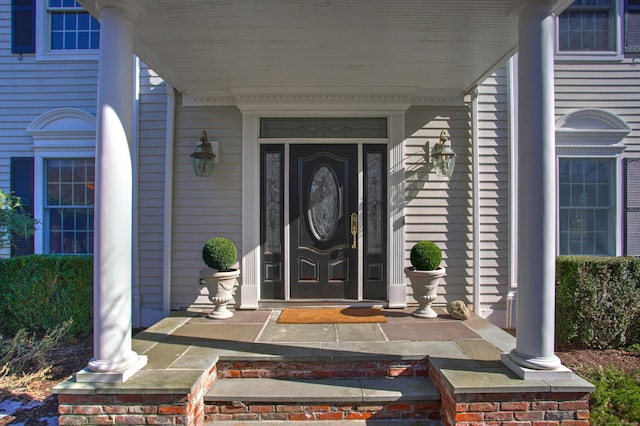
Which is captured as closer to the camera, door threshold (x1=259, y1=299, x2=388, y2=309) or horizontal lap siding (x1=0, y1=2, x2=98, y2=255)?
door threshold (x1=259, y1=299, x2=388, y2=309)

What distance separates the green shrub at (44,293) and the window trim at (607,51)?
6.77 m

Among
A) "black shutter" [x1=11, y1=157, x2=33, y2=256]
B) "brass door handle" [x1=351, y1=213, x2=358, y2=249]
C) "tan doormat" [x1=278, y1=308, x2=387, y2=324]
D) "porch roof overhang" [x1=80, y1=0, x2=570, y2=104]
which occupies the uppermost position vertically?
"porch roof overhang" [x1=80, y1=0, x2=570, y2=104]

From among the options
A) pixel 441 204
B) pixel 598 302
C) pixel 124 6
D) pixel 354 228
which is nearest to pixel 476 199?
pixel 441 204

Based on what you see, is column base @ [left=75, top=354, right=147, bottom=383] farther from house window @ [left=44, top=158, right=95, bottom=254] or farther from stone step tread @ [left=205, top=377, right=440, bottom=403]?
house window @ [left=44, top=158, right=95, bottom=254]

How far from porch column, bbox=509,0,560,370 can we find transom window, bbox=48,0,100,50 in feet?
18.0

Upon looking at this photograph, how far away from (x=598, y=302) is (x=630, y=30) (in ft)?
12.4

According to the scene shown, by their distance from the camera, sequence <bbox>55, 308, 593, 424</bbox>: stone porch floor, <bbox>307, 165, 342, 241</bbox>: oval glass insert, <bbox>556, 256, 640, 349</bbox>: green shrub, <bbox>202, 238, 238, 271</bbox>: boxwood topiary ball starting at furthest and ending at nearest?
1. <bbox>307, 165, 342, 241</bbox>: oval glass insert
2. <bbox>556, 256, 640, 349</bbox>: green shrub
3. <bbox>202, 238, 238, 271</bbox>: boxwood topiary ball
4. <bbox>55, 308, 593, 424</bbox>: stone porch floor

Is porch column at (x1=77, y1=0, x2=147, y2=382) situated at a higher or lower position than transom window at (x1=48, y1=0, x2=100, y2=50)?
lower

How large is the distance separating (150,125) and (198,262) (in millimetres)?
1933

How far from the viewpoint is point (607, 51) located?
211 inches

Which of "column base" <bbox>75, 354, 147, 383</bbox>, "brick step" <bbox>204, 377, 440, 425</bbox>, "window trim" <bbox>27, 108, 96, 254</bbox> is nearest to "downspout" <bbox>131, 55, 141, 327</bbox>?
"window trim" <bbox>27, 108, 96, 254</bbox>

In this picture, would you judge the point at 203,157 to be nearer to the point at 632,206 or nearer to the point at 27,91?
the point at 27,91

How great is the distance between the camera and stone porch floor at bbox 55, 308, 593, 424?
108 inches

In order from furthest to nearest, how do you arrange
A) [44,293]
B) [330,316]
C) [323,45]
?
[44,293] < [330,316] < [323,45]
